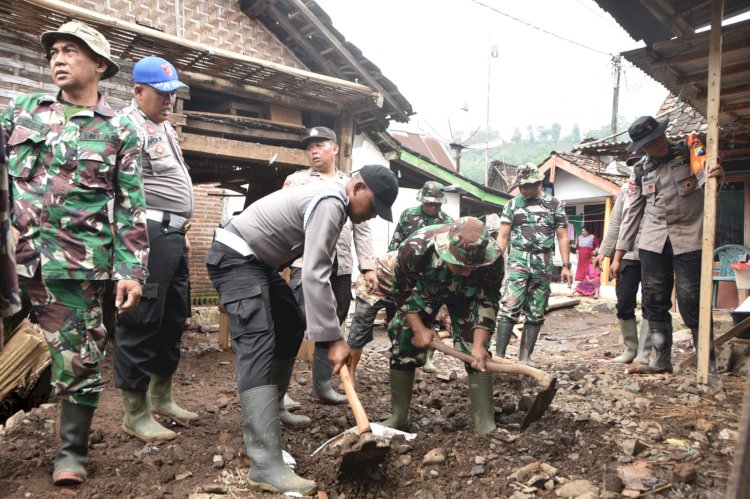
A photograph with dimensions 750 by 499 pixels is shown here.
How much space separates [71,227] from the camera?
243 cm

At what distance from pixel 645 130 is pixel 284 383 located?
3411 mm

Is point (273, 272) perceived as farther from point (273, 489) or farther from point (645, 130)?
point (645, 130)

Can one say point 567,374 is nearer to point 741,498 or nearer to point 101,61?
point 741,498

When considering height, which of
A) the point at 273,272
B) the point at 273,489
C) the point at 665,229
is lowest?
the point at 273,489

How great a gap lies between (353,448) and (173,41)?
426 centimetres

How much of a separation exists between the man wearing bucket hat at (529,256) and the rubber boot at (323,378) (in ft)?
6.43

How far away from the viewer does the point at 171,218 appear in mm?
3172

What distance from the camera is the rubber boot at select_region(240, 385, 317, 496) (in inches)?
97.8

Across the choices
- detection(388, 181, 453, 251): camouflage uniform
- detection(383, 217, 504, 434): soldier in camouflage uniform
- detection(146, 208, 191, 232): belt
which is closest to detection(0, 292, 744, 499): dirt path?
detection(383, 217, 504, 434): soldier in camouflage uniform

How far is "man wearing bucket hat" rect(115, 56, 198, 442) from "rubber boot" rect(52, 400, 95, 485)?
0.46 meters

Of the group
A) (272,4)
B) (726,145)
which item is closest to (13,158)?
(272,4)

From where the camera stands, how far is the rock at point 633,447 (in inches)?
114

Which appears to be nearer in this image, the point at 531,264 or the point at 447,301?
the point at 447,301

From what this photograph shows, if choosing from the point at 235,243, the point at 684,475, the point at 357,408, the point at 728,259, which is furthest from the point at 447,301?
the point at 728,259
